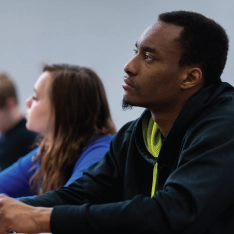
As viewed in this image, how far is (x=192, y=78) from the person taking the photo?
146 cm

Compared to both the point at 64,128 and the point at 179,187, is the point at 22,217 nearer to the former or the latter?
the point at 179,187

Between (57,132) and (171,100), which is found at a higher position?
(171,100)

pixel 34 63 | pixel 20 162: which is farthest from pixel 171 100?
pixel 34 63

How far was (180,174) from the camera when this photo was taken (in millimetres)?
1228

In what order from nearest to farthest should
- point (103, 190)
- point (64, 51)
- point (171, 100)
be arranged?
1. point (171, 100)
2. point (103, 190)
3. point (64, 51)

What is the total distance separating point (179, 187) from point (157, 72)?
14.2 inches

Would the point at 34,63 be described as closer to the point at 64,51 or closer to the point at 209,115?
the point at 64,51

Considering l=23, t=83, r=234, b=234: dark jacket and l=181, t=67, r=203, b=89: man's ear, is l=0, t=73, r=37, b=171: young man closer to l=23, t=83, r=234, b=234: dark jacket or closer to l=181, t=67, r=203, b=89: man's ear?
l=23, t=83, r=234, b=234: dark jacket

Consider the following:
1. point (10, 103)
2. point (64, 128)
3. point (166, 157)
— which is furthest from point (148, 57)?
point (10, 103)

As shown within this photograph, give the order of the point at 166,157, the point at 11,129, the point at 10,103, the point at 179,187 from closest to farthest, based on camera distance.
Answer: the point at 179,187 < the point at 166,157 < the point at 11,129 < the point at 10,103

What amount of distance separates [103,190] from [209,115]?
391 mm

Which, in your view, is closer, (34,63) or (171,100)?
(171,100)

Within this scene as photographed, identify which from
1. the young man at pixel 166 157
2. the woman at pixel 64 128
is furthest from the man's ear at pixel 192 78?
the woman at pixel 64 128

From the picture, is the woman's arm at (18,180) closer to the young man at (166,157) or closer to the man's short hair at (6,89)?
the young man at (166,157)
